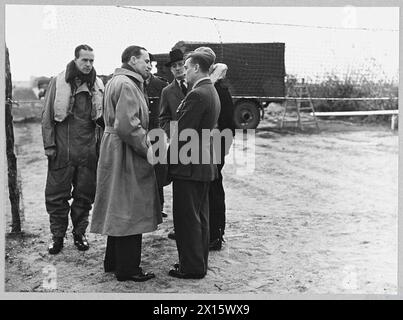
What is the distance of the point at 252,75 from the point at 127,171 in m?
10.1

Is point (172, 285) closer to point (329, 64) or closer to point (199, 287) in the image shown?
point (199, 287)

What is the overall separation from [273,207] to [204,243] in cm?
228

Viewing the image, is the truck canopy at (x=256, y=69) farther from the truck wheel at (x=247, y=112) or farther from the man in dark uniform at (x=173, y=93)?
the man in dark uniform at (x=173, y=93)

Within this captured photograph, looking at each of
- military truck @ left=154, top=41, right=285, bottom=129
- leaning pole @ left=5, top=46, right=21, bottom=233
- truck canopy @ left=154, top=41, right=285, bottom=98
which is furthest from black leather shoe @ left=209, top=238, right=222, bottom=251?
truck canopy @ left=154, top=41, right=285, bottom=98

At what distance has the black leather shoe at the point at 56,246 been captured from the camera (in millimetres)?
4457

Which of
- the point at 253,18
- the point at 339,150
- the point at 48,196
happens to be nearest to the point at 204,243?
the point at 48,196

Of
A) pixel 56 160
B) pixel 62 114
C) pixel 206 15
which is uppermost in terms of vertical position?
pixel 206 15

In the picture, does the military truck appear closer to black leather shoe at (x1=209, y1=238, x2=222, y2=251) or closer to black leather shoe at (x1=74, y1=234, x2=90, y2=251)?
black leather shoe at (x1=209, y1=238, x2=222, y2=251)

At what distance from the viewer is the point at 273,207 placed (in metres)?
6.11

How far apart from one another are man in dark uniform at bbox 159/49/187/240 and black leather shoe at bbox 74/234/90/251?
118 centimetres

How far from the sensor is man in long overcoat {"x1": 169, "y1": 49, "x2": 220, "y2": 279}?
372 centimetres

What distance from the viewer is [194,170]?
3.77 m

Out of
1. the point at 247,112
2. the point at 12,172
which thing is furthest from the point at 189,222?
the point at 247,112

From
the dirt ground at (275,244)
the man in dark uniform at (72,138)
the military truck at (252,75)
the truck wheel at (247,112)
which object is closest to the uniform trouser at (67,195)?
the man in dark uniform at (72,138)
